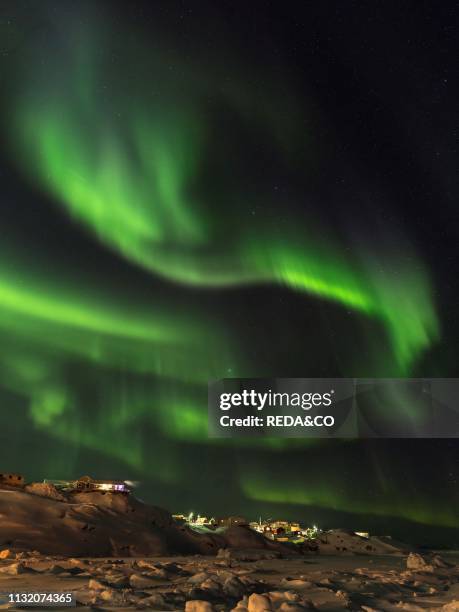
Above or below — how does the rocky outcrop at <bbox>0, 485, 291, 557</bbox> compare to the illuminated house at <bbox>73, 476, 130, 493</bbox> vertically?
below

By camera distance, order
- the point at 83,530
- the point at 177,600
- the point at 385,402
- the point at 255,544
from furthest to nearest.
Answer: the point at 255,544, the point at 83,530, the point at 385,402, the point at 177,600

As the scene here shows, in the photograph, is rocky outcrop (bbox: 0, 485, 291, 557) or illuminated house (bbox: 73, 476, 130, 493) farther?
illuminated house (bbox: 73, 476, 130, 493)

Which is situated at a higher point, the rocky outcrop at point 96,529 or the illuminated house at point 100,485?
the illuminated house at point 100,485

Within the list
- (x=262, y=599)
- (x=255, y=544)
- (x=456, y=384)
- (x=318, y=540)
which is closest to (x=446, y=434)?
(x=456, y=384)

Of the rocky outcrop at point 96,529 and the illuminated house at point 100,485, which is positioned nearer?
the rocky outcrop at point 96,529

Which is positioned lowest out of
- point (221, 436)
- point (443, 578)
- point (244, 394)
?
point (443, 578)

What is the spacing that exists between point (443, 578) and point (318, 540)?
6271cm

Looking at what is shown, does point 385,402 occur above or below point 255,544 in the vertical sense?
above

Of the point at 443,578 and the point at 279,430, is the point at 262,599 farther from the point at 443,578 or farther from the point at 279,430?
the point at 443,578

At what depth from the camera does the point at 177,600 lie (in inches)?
696

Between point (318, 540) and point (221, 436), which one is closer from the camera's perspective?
point (221, 436)

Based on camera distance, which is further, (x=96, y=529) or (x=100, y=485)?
(x=100, y=485)

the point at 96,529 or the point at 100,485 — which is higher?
the point at 100,485

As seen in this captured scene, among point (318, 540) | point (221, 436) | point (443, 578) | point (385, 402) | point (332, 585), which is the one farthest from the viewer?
point (318, 540)
